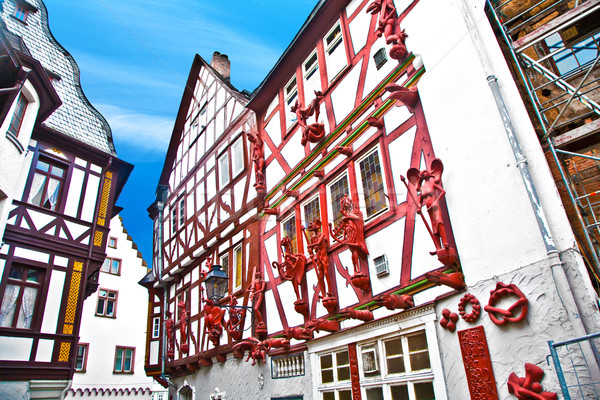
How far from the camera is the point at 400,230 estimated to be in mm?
6930

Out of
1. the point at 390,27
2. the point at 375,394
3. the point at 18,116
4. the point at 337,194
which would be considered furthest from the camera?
the point at 18,116

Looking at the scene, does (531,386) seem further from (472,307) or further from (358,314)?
(358,314)

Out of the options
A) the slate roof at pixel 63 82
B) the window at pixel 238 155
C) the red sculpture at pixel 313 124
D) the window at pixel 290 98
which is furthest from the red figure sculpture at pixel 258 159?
the slate roof at pixel 63 82

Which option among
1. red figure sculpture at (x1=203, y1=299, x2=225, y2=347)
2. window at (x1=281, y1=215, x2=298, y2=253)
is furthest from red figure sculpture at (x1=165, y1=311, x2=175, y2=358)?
window at (x1=281, y1=215, x2=298, y2=253)

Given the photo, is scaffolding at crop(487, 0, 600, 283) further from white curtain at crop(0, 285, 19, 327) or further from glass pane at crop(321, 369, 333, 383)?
white curtain at crop(0, 285, 19, 327)

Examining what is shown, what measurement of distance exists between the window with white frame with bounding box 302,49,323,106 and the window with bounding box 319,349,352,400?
567 centimetres

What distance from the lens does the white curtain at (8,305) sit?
421 inches

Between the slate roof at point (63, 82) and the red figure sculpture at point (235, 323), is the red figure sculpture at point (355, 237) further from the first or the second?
the slate roof at point (63, 82)

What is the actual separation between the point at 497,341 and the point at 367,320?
2355 mm

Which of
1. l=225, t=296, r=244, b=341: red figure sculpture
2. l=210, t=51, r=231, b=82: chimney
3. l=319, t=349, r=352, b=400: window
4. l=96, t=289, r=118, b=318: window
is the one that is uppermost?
l=210, t=51, r=231, b=82: chimney

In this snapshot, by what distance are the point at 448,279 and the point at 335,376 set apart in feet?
11.0

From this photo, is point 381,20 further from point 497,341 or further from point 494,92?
point 497,341

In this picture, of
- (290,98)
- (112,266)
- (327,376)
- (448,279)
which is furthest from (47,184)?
(112,266)

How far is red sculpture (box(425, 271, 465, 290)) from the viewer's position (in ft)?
17.9
